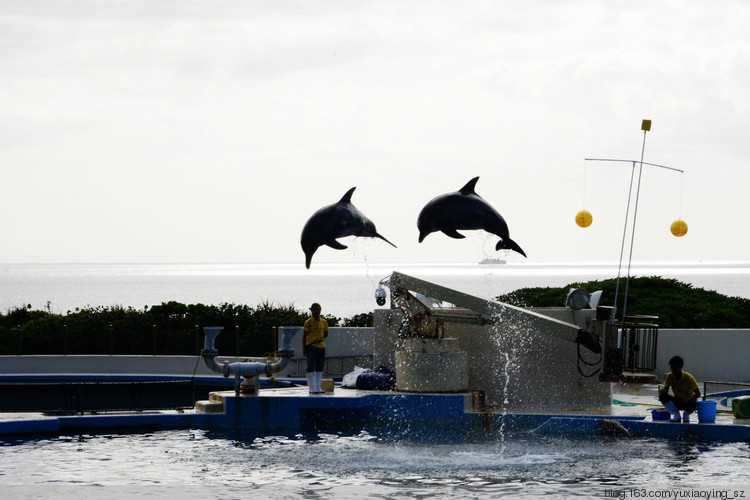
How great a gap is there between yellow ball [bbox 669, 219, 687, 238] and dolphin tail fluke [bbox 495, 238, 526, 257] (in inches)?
320

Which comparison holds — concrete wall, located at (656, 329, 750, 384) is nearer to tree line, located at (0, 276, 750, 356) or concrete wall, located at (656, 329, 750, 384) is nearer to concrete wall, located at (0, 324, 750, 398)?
concrete wall, located at (0, 324, 750, 398)

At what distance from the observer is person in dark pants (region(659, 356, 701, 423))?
15.6 m

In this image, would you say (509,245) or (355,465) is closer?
(355,465)

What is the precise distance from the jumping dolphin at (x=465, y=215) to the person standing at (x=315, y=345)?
248 cm

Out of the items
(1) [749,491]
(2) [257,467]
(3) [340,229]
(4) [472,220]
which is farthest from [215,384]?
(1) [749,491]

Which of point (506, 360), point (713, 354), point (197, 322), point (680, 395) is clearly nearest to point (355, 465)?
point (680, 395)

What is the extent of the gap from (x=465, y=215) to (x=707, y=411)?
5.30 meters

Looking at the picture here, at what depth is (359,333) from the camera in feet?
79.5

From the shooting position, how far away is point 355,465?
1322cm

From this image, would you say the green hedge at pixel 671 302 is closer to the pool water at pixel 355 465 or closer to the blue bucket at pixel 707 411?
the blue bucket at pixel 707 411

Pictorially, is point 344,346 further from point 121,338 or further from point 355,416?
point 355,416

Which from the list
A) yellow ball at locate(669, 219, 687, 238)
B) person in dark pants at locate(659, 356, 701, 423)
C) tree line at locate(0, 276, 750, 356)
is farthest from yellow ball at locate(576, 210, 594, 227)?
person in dark pants at locate(659, 356, 701, 423)

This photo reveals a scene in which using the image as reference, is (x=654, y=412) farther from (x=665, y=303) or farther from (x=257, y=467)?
(x=665, y=303)

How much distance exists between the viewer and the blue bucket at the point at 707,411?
15.6 m
